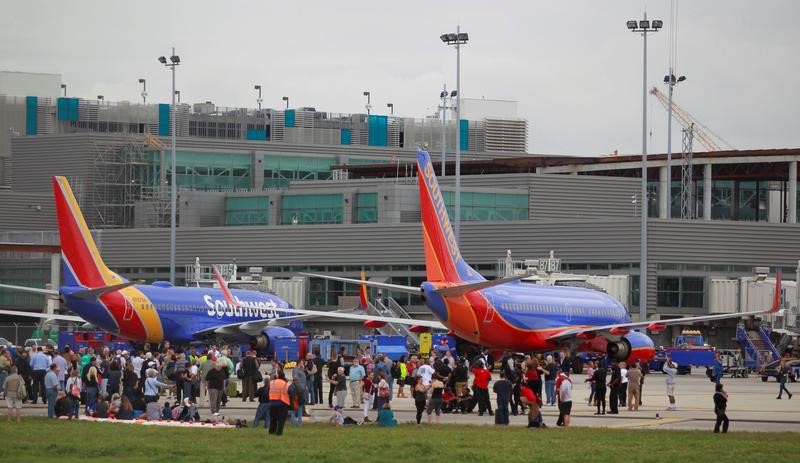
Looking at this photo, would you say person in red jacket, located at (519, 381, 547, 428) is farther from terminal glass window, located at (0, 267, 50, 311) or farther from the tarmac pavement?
terminal glass window, located at (0, 267, 50, 311)

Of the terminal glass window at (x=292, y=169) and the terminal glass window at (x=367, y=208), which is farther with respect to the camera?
the terminal glass window at (x=292, y=169)

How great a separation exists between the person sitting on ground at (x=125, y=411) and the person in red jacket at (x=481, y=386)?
1044 cm

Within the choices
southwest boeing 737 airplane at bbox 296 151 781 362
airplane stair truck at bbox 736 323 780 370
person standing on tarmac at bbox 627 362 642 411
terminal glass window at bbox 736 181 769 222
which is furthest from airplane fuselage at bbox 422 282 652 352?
terminal glass window at bbox 736 181 769 222

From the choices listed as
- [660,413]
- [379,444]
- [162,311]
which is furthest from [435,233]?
[379,444]

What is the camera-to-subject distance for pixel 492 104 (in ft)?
522

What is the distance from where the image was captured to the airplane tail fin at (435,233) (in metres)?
54.0

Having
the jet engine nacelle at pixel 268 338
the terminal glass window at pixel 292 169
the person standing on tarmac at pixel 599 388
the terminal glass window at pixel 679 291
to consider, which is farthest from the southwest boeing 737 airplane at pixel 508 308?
the terminal glass window at pixel 292 169

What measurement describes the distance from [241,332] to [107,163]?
175 ft

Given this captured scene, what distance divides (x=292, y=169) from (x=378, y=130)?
20488mm

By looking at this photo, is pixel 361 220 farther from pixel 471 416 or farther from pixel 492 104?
pixel 471 416

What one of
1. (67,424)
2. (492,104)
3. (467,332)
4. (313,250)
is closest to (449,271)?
(467,332)

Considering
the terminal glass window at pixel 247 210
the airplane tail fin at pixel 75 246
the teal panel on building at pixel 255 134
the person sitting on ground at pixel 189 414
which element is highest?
the teal panel on building at pixel 255 134

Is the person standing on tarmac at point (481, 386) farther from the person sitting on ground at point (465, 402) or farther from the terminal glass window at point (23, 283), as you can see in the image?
the terminal glass window at point (23, 283)

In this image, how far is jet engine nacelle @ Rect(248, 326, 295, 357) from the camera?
73.7 m
